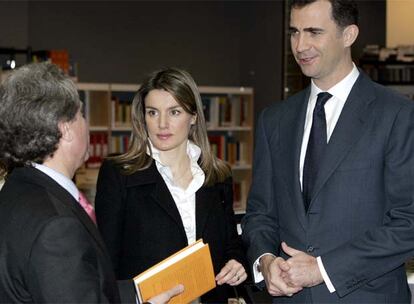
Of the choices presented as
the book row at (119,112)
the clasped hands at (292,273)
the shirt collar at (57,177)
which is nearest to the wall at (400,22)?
the book row at (119,112)

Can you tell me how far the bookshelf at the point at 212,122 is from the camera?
26.8 feet

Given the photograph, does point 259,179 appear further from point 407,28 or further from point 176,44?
point 176,44

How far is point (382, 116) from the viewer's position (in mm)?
2258

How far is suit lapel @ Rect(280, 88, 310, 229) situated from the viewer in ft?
7.68

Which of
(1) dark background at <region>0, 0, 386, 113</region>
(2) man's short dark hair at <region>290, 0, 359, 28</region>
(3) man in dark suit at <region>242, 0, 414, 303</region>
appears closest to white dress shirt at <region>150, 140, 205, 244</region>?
(3) man in dark suit at <region>242, 0, 414, 303</region>

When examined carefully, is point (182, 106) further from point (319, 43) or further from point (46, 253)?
point (46, 253)

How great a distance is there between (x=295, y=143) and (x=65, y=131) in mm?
951

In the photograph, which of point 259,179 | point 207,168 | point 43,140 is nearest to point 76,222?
point 43,140

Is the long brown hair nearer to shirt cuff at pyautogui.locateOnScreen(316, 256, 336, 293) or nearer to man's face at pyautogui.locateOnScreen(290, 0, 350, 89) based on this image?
man's face at pyautogui.locateOnScreen(290, 0, 350, 89)

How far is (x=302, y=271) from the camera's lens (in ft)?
7.27

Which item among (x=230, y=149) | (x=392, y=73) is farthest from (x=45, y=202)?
(x=230, y=149)

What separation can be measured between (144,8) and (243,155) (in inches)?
104

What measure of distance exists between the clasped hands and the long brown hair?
0.60 m

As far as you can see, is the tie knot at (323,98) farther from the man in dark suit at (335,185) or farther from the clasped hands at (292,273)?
the clasped hands at (292,273)
